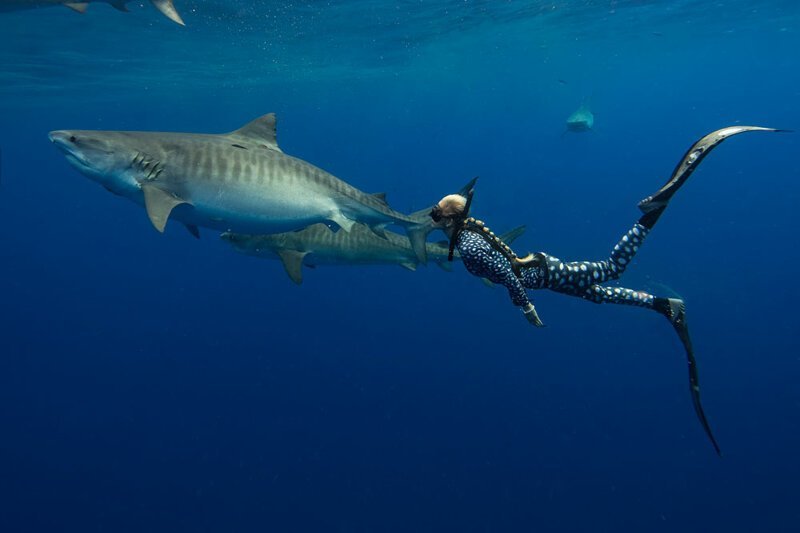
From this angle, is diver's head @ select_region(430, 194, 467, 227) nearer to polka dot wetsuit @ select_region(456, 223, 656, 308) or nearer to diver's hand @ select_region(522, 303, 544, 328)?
polka dot wetsuit @ select_region(456, 223, 656, 308)

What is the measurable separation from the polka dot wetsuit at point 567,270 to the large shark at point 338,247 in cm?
368

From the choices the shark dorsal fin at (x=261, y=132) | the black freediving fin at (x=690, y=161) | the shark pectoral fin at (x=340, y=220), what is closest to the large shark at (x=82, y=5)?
the shark dorsal fin at (x=261, y=132)

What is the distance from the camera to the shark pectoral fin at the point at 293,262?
32.1 feet

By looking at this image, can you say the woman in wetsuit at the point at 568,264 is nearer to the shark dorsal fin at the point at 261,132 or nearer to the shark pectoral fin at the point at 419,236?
the shark pectoral fin at the point at 419,236

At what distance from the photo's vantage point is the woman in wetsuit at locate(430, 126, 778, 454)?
592cm

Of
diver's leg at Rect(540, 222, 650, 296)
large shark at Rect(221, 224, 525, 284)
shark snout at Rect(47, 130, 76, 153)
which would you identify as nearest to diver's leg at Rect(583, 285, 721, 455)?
diver's leg at Rect(540, 222, 650, 296)

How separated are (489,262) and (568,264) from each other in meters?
1.47

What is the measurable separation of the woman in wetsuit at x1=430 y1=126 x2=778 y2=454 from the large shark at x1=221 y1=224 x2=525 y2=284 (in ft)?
12.2

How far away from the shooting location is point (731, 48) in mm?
56875

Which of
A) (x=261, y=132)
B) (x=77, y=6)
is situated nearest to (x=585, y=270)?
(x=261, y=132)

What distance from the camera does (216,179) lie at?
6938 millimetres

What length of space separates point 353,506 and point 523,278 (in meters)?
9.95

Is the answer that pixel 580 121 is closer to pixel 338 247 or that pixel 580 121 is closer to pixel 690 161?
pixel 338 247

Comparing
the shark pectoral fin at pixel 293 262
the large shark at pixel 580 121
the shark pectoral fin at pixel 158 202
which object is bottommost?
the large shark at pixel 580 121
